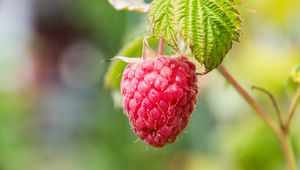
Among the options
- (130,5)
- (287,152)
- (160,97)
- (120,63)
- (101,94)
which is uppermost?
(130,5)

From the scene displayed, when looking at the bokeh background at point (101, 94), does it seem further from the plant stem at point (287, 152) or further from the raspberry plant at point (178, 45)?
the plant stem at point (287, 152)

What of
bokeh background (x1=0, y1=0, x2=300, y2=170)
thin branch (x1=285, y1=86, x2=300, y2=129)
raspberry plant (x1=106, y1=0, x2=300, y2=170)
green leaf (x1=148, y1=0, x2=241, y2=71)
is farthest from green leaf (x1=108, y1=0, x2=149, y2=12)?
thin branch (x1=285, y1=86, x2=300, y2=129)

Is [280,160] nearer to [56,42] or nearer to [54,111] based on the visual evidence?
[54,111]

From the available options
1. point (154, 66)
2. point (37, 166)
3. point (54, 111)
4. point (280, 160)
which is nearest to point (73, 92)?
point (54, 111)

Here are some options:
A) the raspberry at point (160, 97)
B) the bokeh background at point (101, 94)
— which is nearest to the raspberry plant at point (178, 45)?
the raspberry at point (160, 97)

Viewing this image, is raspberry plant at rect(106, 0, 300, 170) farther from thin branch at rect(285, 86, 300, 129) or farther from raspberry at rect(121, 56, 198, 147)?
thin branch at rect(285, 86, 300, 129)

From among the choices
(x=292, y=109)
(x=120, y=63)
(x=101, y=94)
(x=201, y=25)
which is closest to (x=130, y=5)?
(x=120, y=63)

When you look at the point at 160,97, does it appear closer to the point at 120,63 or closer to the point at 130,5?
the point at 130,5
